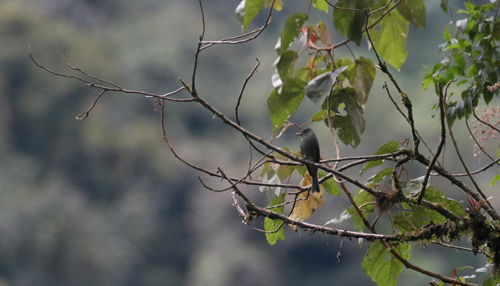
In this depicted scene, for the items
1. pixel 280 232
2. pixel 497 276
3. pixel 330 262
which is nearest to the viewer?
pixel 497 276

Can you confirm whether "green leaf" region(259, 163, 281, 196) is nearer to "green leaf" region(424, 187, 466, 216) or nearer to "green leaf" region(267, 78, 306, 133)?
"green leaf" region(267, 78, 306, 133)

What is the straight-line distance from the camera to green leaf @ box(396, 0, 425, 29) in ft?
4.38

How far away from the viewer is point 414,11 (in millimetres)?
1348

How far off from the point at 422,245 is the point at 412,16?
67 cm

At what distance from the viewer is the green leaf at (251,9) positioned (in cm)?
137

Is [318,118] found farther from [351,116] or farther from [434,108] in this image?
[434,108]

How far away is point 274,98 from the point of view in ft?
4.54

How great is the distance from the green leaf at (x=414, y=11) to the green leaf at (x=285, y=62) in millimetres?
338

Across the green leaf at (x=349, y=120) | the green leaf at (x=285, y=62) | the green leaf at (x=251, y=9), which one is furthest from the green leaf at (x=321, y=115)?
the green leaf at (x=251, y=9)

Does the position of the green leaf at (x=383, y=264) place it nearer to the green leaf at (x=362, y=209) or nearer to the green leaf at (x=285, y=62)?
the green leaf at (x=362, y=209)

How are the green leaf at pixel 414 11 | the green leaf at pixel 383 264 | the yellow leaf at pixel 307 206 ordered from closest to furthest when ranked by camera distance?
the green leaf at pixel 414 11 < the green leaf at pixel 383 264 < the yellow leaf at pixel 307 206

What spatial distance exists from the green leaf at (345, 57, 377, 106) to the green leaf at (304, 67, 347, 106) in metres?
0.17

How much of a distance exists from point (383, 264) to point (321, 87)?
627 millimetres

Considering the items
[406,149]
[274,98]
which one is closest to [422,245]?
[406,149]
